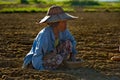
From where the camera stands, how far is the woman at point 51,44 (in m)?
6.75

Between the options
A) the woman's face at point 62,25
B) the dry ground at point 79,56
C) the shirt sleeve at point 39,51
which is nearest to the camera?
the dry ground at point 79,56

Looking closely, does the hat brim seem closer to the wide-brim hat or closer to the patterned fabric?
the wide-brim hat

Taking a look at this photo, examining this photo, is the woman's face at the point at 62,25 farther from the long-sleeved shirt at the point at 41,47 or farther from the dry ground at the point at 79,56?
the dry ground at the point at 79,56

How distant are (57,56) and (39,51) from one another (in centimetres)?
39

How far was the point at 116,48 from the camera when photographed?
10078 mm

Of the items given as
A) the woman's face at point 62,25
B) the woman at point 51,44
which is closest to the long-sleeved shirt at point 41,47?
the woman at point 51,44

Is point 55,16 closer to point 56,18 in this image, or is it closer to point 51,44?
point 56,18

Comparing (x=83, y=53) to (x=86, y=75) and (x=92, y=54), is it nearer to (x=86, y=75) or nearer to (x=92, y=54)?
(x=92, y=54)

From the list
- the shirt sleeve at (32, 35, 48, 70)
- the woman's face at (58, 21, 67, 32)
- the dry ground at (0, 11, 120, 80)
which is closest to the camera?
the dry ground at (0, 11, 120, 80)

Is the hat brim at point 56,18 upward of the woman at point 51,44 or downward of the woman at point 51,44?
upward

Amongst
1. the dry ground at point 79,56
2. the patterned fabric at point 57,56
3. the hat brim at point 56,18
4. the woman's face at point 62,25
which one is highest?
the hat brim at point 56,18

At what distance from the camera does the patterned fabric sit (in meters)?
6.90

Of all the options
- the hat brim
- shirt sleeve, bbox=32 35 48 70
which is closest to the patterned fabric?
shirt sleeve, bbox=32 35 48 70

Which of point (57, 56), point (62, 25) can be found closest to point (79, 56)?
point (57, 56)
